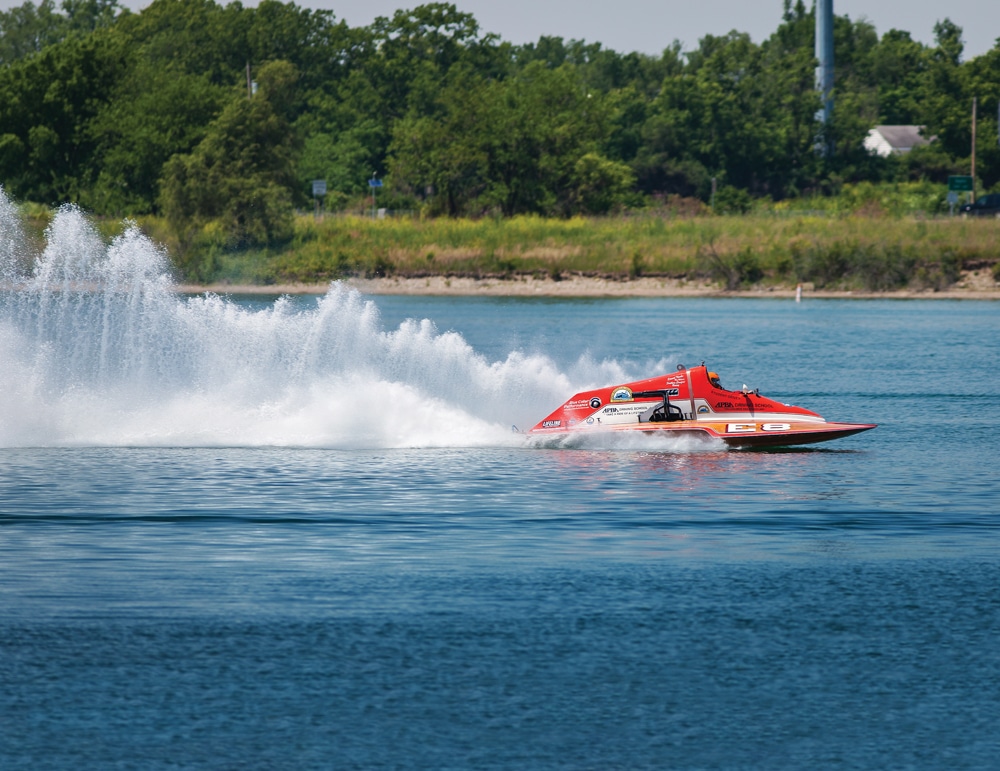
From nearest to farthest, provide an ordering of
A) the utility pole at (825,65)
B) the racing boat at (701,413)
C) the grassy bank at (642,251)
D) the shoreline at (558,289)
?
the racing boat at (701,413), the grassy bank at (642,251), the shoreline at (558,289), the utility pole at (825,65)

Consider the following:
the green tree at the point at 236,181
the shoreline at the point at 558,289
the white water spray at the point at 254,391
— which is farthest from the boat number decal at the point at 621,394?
the green tree at the point at 236,181

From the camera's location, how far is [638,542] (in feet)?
64.8

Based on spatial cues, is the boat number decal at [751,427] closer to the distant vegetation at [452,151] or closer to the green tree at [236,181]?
the distant vegetation at [452,151]

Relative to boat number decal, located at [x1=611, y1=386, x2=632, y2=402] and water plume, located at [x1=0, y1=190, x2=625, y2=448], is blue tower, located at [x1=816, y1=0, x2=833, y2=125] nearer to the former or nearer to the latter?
water plume, located at [x1=0, y1=190, x2=625, y2=448]

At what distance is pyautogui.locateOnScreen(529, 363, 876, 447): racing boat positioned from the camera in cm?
2730

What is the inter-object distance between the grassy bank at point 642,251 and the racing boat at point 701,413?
197ft

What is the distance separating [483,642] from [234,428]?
1589 centimetres

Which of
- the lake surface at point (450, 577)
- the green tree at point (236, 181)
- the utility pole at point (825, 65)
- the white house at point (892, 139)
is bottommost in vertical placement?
the lake surface at point (450, 577)

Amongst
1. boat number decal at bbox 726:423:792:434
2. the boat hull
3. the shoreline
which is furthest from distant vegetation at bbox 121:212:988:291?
boat number decal at bbox 726:423:792:434

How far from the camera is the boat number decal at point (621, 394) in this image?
27391mm

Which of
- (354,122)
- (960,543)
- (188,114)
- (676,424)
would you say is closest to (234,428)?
(676,424)

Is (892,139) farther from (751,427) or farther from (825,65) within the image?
(751,427)

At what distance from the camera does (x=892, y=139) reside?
141500mm

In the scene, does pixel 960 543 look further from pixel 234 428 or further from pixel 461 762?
pixel 234 428
